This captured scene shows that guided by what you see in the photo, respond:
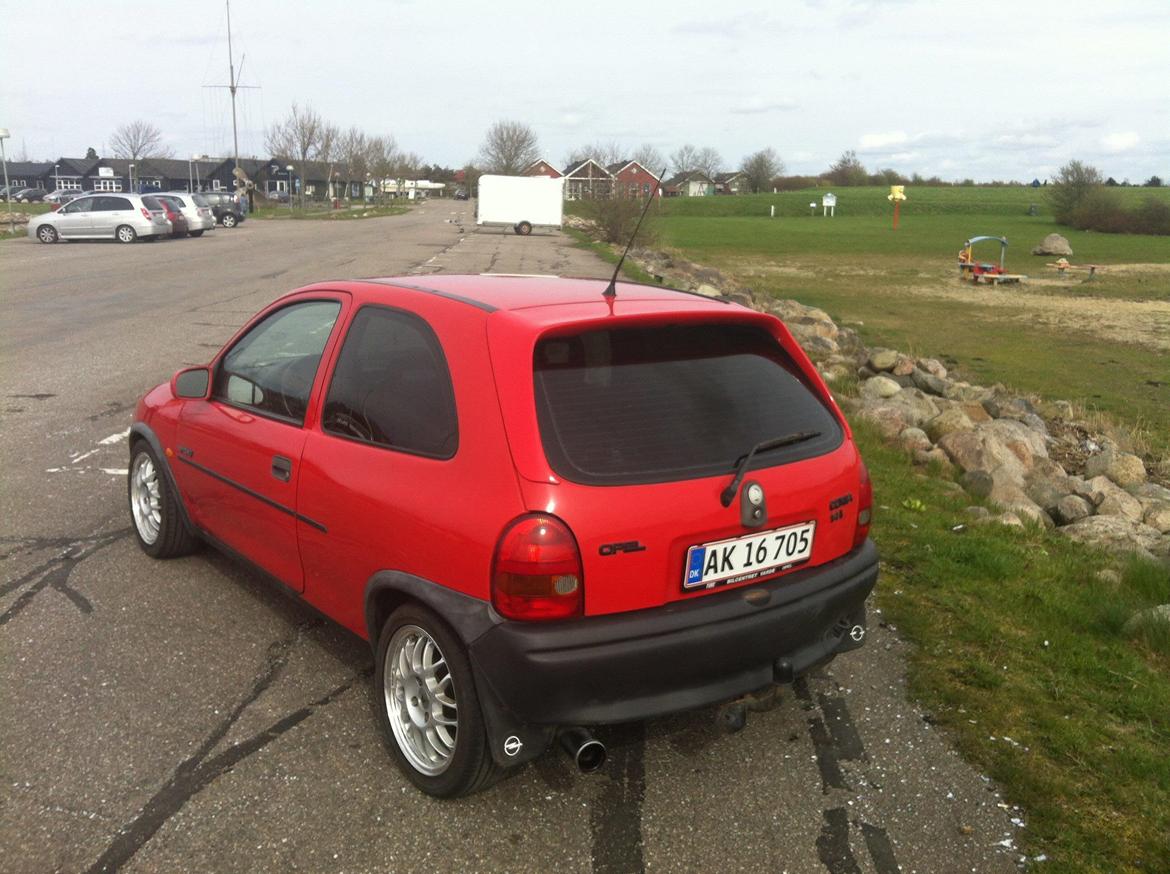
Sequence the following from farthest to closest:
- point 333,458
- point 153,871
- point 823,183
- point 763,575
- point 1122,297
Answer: point 823,183 < point 1122,297 < point 333,458 < point 763,575 < point 153,871

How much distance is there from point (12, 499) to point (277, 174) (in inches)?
5052

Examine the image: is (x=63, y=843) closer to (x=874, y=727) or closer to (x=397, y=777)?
(x=397, y=777)

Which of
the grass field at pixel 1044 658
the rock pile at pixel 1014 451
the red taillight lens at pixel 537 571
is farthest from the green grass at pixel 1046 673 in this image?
the red taillight lens at pixel 537 571

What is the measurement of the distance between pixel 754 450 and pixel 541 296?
3.20ft

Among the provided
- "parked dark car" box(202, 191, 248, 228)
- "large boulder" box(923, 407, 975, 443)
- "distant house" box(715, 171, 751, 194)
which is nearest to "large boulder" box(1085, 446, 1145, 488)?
"large boulder" box(923, 407, 975, 443)

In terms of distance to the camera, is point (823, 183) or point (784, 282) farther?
point (823, 183)

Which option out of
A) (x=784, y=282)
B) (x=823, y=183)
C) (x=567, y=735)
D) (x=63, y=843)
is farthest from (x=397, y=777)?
(x=823, y=183)

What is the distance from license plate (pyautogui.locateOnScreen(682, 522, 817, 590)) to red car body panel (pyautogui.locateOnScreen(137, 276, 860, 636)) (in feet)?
0.11

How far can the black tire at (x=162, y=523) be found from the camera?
497 centimetres

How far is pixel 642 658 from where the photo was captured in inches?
115

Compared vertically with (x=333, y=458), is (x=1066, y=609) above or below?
below

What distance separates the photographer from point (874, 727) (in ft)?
12.3

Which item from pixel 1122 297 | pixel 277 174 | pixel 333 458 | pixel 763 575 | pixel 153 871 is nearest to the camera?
pixel 153 871

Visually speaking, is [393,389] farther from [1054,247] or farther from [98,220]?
[1054,247]
